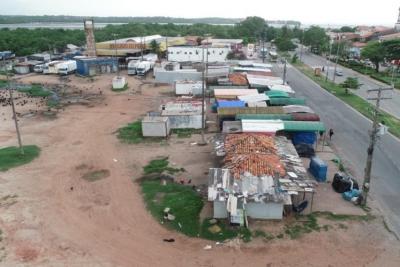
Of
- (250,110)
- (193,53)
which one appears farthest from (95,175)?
(193,53)

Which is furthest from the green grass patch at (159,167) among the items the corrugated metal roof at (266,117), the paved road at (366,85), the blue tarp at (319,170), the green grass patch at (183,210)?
the paved road at (366,85)

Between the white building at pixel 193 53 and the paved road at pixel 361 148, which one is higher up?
the white building at pixel 193 53

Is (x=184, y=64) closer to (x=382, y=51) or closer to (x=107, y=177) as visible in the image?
(x=382, y=51)

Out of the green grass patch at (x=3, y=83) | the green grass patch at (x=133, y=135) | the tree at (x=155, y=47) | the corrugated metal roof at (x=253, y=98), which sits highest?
the tree at (x=155, y=47)

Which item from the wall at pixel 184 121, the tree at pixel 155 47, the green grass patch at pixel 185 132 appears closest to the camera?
the green grass patch at pixel 185 132

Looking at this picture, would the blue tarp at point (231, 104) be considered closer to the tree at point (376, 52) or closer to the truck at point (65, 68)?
the truck at point (65, 68)

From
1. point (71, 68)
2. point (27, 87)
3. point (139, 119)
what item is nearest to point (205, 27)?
point (71, 68)

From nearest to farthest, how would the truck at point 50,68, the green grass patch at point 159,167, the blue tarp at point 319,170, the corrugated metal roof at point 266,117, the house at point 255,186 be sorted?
1. the house at point 255,186
2. the blue tarp at point 319,170
3. the green grass patch at point 159,167
4. the corrugated metal roof at point 266,117
5. the truck at point 50,68
